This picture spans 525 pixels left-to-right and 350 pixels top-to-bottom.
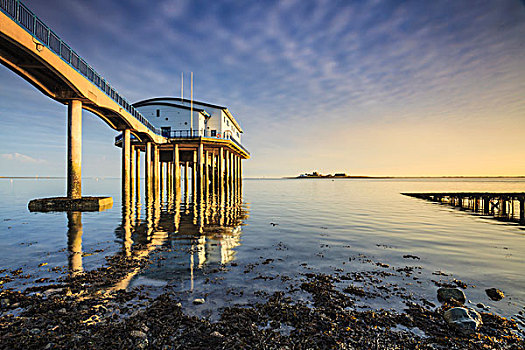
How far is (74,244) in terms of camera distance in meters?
8.48

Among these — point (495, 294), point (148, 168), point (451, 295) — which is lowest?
point (495, 294)

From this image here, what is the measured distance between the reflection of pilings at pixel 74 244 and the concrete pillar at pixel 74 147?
4.91 metres

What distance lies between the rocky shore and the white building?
35866mm

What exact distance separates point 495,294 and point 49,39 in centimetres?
2220

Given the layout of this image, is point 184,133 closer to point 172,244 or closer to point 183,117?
point 183,117

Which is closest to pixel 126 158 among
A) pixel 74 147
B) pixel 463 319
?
pixel 74 147

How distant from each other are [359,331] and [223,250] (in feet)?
16.4

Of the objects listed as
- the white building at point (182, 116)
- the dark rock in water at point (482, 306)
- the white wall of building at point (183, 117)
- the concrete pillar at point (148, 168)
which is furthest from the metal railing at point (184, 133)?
the dark rock in water at point (482, 306)

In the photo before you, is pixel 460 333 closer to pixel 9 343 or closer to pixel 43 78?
pixel 9 343

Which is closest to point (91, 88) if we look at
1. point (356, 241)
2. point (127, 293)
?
point (127, 293)

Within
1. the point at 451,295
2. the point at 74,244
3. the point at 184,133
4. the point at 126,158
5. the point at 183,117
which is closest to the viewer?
the point at 451,295

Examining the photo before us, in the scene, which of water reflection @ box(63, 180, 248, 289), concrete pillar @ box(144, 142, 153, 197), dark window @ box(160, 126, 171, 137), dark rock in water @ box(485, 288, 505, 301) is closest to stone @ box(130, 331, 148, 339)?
water reflection @ box(63, 180, 248, 289)

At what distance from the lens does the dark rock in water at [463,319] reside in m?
3.69

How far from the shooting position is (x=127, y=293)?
4754 mm
